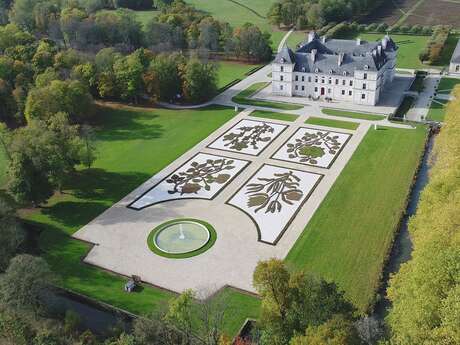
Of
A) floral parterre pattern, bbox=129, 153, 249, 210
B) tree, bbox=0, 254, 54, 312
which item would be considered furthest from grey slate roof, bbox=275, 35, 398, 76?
tree, bbox=0, 254, 54, 312

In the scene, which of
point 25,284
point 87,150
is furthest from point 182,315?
point 87,150

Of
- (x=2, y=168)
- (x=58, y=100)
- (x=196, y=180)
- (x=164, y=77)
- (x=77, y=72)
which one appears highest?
(x=77, y=72)

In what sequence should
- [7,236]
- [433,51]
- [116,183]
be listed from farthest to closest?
1. [433,51]
2. [116,183]
3. [7,236]

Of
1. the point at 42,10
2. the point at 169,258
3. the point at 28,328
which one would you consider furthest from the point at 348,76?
the point at 42,10

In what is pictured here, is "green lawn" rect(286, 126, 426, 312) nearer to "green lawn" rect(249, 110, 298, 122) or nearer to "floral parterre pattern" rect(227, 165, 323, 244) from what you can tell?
"floral parterre pattern" rect(227, 165, 323, 244)

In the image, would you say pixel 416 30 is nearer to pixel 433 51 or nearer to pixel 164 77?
pixel 433 51

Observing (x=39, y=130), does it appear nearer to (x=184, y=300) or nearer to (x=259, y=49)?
(x=184, y=300)

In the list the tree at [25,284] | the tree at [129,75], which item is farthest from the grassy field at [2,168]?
the tree at [25,284]
